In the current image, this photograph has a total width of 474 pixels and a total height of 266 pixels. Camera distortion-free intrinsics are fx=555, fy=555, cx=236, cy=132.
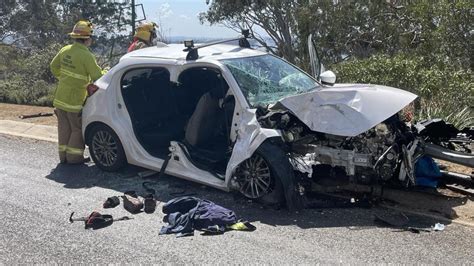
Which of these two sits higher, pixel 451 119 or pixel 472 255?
pixel 451 119

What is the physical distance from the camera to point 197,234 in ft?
Answer: 16.4

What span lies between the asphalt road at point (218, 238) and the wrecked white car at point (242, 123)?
1.00 ft

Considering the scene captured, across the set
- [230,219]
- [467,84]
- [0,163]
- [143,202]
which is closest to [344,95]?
[230,219]

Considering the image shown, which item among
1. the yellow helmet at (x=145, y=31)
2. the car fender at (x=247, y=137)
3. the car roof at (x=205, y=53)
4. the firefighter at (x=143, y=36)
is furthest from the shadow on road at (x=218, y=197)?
the yellow helmet at (x=145, y=31)

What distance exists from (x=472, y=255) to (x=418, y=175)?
4.51 feet

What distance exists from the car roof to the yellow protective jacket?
0.69m

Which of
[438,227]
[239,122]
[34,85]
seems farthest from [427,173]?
[34,85]

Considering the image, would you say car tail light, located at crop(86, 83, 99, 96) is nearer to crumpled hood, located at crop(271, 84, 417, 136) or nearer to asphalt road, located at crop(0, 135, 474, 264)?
asphalt road, located at crop(0, 135, 474, 264)

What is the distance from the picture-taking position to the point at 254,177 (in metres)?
5.56

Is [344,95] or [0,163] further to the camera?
[0,163]

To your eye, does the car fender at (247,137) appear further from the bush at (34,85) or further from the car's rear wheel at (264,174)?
the bush at (34,85)

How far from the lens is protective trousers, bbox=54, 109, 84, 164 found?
747 centimetres

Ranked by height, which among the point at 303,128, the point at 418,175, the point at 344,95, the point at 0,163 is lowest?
the point at 0,163

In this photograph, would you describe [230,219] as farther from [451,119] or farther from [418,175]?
[451,119]
